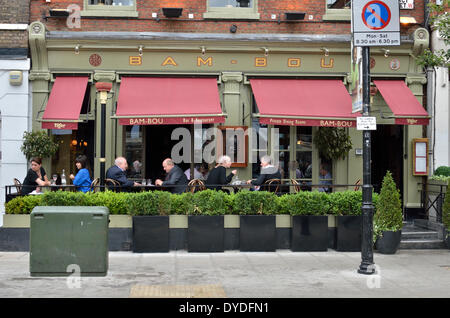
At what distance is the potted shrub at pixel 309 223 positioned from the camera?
11586 millimetres

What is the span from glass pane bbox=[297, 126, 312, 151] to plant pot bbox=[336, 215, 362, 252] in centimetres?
375

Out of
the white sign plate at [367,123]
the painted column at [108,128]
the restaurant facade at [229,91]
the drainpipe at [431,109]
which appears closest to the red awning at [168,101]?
the restaurant facade at [229,91]

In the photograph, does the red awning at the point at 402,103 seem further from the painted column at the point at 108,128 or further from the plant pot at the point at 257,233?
the painted column at the point at 108,128

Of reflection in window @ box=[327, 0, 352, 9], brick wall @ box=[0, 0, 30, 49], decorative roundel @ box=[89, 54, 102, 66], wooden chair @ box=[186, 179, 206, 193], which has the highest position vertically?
reflection in window @ box=[327, 0, 352, 9]

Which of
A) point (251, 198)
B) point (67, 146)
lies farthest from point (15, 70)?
point (251, 198)

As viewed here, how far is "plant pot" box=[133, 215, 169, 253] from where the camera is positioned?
1123 centimetres

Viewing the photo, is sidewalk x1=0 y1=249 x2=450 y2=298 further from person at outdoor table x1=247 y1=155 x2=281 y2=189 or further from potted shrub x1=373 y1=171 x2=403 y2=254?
person at outdoor table x1=247 y1=155 x2=281 y2=189

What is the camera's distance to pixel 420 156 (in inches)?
583

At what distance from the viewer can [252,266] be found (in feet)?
32.7

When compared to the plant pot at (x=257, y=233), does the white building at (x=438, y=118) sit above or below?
above

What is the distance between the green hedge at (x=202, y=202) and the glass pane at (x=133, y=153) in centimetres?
316

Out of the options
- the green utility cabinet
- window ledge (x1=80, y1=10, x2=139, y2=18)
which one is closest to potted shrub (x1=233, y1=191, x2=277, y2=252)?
the green utility cabinet
